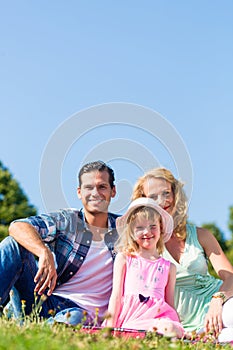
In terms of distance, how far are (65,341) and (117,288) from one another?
2.03m

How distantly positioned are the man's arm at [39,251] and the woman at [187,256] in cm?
120

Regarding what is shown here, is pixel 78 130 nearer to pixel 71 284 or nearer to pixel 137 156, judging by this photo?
pixel 137 156

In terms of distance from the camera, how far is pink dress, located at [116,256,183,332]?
201 inches

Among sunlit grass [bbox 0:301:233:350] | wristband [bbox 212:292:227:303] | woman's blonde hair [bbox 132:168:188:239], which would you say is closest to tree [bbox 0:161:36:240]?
woman's blonde hair [bbox 132:168:188:239]

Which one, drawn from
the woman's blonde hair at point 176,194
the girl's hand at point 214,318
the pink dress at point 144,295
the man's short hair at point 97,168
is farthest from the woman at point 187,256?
the pink dress at point 144,295

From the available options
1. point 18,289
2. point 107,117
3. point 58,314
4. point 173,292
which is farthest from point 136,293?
point 107,117

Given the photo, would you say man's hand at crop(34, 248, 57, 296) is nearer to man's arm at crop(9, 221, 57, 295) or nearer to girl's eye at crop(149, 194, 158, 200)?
man's arm at crop(9, 221, 57, 295)

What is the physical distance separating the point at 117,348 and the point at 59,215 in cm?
263

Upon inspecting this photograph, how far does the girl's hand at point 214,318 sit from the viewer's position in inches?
200

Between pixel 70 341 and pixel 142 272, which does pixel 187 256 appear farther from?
pixel 70 341

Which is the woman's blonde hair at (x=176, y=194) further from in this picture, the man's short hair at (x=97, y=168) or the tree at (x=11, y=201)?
the tree at (x=11, y=201)

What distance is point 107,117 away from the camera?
21.9ft

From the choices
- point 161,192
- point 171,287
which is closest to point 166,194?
point 161,192

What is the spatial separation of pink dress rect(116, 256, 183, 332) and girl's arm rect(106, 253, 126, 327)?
0.05 metres
